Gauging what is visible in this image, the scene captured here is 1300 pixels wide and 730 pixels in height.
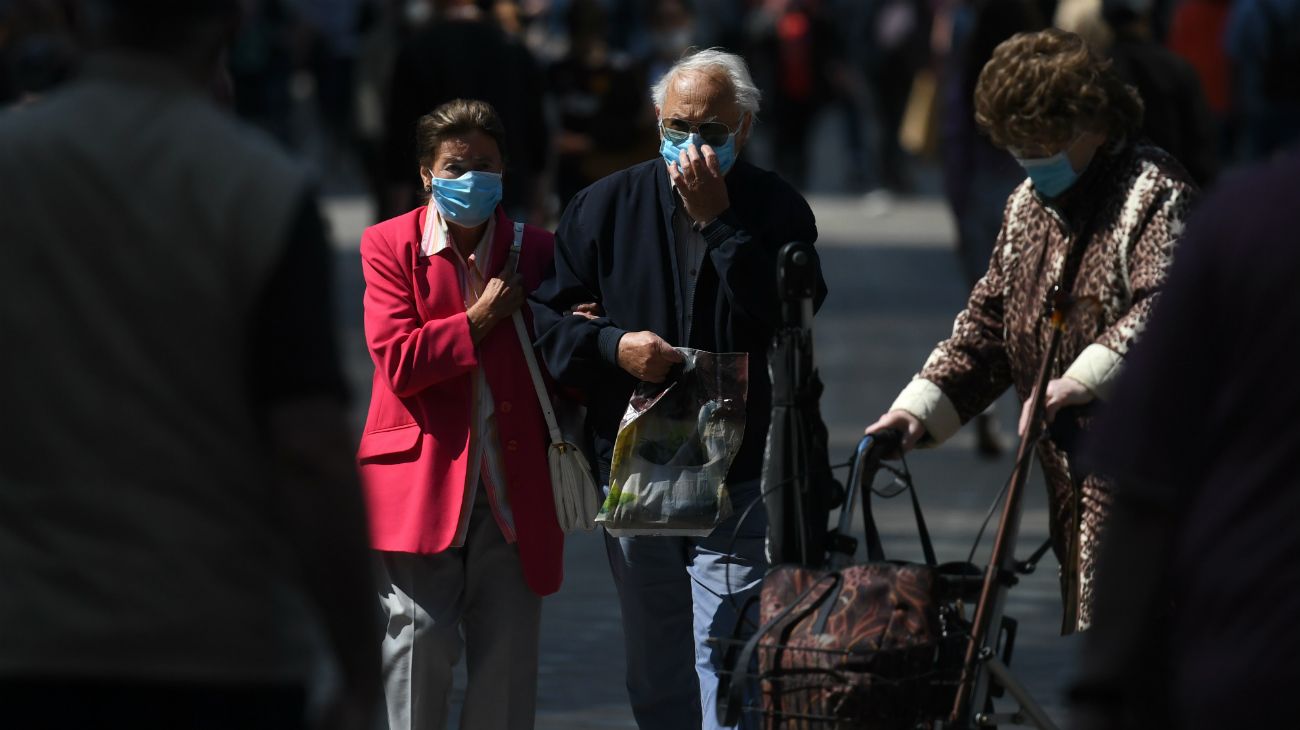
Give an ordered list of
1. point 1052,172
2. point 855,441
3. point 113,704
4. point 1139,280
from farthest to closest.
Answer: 1. point 855,441
2. point 1052,172
3. point 1139,280
4. point 113,704

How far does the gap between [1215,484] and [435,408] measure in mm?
2766

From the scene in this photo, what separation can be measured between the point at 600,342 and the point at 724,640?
1072 mm

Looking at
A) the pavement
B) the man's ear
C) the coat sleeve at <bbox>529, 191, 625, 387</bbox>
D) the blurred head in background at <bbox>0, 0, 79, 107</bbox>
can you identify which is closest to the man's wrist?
the coat sleeve at <bbox>529, 191, 625, 387</bbox>

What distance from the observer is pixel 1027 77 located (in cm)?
503

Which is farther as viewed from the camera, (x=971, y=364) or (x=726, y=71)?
(x=726, y=71)

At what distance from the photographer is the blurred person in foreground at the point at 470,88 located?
33.4 feet

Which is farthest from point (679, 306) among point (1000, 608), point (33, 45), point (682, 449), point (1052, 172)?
point (33, 45)

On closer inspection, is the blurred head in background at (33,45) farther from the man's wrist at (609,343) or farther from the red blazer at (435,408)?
the man's wrist at (609,343)

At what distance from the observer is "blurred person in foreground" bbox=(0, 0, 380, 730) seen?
2.87 meters

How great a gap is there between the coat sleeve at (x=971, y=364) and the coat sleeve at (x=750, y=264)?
29 centimetres

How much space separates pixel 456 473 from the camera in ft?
17.5

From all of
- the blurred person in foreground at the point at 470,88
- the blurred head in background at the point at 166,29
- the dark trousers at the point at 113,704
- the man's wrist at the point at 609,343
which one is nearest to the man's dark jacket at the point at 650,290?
the man's wrist at the point at 609,343

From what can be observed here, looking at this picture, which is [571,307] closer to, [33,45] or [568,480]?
[568,480]

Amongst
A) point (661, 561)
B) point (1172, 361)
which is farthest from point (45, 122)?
point (661, 561)
